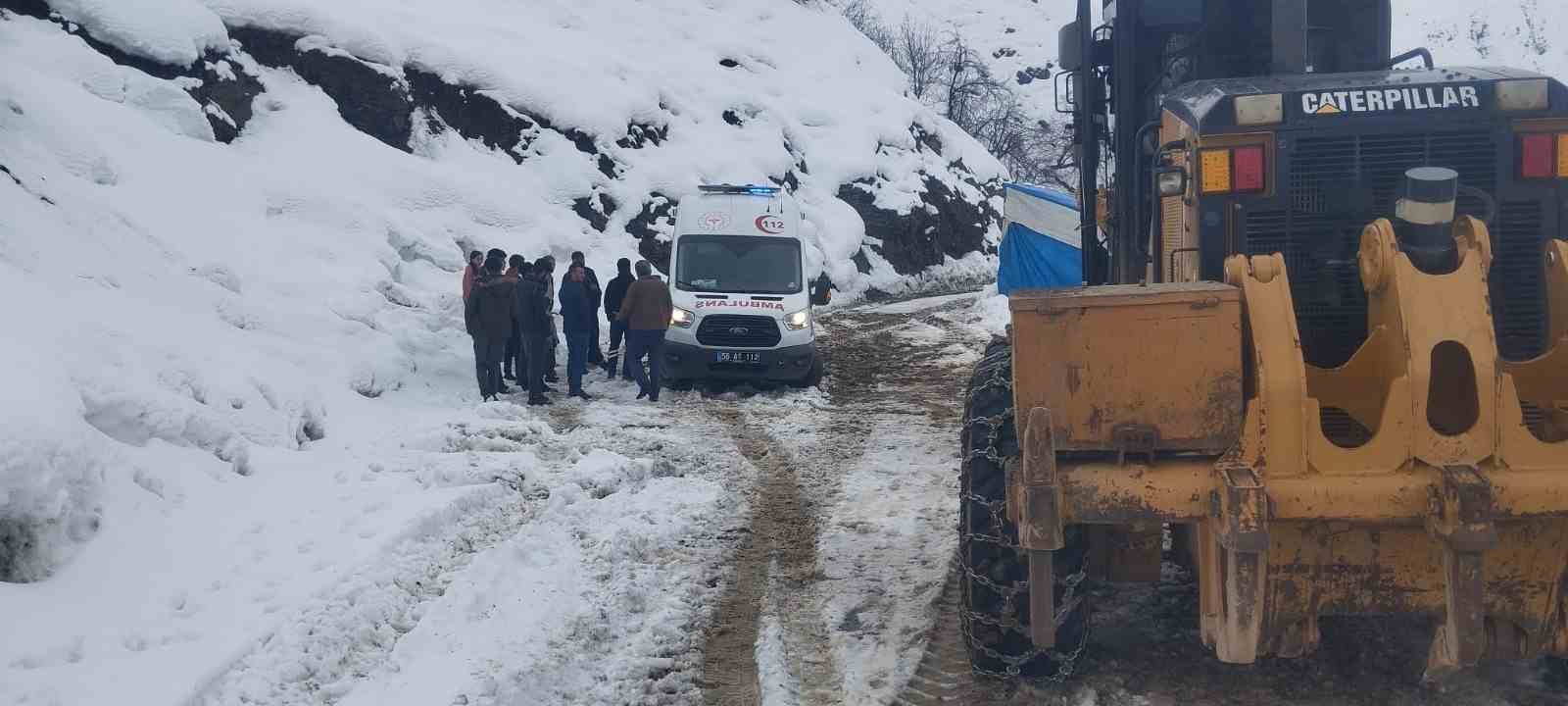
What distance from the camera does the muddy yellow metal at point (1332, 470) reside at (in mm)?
3812

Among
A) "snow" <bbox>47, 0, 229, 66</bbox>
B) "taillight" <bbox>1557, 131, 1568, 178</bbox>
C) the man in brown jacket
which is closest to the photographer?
"taillight" <bbox>1557, 131, 1568, 178</bbox>

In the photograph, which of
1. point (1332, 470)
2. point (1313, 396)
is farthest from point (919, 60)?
point (1332, 470)

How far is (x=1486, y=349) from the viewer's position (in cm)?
391

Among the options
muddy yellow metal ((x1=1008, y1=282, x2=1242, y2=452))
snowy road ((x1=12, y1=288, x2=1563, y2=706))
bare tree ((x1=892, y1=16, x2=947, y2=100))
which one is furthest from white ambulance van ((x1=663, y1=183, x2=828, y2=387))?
bare tree ((x1=892, y1=16, x2=947, y2=100))

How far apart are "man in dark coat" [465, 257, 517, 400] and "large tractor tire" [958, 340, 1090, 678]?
26.8ft

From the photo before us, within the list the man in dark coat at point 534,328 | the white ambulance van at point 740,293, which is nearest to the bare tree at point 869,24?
the white ambulance van at point 740,293

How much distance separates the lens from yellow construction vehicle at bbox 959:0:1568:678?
12.7 feet

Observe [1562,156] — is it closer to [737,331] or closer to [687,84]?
[737,331]

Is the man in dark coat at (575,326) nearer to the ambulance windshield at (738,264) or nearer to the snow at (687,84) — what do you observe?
the ambulance windshield at (738,264)

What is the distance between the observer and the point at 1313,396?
4.59 m

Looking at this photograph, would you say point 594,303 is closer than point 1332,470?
No

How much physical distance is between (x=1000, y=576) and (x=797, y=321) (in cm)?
923

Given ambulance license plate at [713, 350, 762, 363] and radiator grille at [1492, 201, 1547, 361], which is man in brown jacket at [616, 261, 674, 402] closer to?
ambulance license plate at [713, 350, 762, 363]

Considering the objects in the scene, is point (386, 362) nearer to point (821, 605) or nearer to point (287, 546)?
point (287, 546)
